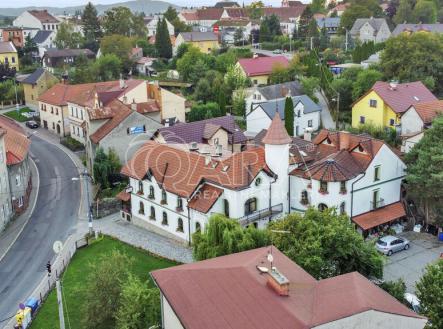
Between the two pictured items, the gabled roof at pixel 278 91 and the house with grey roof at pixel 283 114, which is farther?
the gabled roof at pixel 278 91

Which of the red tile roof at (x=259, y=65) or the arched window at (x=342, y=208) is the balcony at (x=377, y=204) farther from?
the red tile roof at (x=259, y=65)

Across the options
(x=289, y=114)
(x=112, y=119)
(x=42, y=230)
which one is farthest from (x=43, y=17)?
(x=42, y=230)

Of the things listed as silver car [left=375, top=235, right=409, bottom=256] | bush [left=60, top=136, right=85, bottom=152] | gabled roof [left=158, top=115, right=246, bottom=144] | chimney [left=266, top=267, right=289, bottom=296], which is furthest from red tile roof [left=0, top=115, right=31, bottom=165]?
chimney [left=266, top=267, right=289, bottom=296]

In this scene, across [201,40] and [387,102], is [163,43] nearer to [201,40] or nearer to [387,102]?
[201,40]

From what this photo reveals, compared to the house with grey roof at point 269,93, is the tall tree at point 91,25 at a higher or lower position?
higher

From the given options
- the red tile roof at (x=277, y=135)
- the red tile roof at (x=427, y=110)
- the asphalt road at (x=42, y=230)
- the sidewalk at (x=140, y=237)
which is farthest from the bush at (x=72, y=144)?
the red tile roof at (x=427, y=110)
